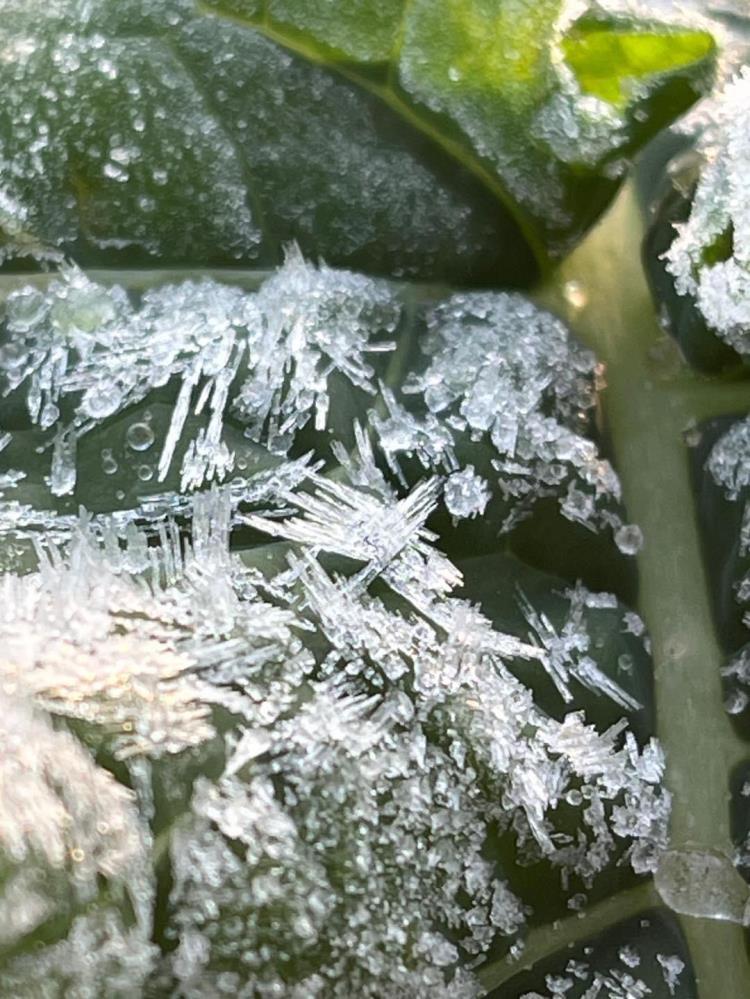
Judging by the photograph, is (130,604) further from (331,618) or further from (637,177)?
(637,177)

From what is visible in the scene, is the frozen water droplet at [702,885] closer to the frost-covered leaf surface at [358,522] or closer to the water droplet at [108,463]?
the frost-covered leaf surface at [358,522]

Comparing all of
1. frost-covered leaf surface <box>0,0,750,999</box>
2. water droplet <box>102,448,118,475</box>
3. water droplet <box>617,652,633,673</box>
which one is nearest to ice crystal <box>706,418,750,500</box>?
frost-covered leaf surface <box>0,0,750,999</box>

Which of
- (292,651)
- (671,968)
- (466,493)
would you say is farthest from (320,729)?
(671,968)

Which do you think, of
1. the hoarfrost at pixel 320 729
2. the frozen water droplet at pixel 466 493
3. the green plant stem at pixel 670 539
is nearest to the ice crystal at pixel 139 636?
the hoarfrost at pixel 320 729

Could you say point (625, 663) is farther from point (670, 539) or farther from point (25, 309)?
point (25, 309)

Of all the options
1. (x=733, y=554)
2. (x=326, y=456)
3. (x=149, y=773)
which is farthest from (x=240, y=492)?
(x=733, y=554)
